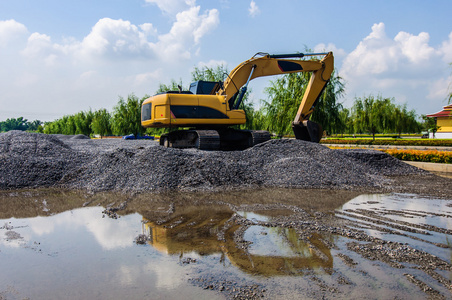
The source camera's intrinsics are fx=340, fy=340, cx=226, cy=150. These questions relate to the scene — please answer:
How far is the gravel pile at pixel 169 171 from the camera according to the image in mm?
A: 8883

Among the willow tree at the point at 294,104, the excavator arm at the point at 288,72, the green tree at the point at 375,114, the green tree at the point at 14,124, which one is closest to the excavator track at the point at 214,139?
the excavator arm at the point at 288,72

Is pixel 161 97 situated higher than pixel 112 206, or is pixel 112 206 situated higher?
pixel 161 97

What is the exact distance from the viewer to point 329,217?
229 inches

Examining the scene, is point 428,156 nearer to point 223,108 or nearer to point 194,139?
point 223,108

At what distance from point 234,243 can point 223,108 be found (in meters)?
9.78

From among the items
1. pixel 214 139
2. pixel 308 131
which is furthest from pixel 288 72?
pixel 214 139

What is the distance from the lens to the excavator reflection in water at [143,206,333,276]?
379 centimetres

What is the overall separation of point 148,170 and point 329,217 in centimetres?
521

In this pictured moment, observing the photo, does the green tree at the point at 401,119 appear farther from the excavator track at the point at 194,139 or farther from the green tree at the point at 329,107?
the excavator track at the point at 194,139

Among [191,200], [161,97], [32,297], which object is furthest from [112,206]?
[161,97]

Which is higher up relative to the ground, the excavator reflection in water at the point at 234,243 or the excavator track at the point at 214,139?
the excavator track at the point at 214,139

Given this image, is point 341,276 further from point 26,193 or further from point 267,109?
point 267,109

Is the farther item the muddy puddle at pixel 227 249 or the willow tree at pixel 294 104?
the willow tree at pixel 294 104

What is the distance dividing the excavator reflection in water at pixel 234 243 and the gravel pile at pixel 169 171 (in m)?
2.89
